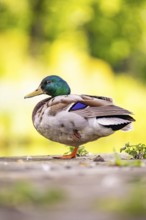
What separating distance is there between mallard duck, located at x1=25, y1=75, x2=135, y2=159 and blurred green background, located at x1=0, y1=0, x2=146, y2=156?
9.99 m

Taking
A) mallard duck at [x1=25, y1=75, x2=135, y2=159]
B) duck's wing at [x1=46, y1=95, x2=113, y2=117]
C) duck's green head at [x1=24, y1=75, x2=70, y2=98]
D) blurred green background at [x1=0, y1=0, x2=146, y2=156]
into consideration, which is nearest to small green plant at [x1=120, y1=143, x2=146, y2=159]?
mallard duck at [x1=25, y1=75, x2=135, y2=159]

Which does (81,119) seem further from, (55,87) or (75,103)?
(55,87)

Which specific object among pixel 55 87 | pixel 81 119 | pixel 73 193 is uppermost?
pixel 55 87

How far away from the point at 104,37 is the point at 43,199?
81.7ft

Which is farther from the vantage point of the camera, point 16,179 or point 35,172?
point 35,172

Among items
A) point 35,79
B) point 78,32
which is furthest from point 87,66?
point 78,32

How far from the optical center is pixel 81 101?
7059 millimetres

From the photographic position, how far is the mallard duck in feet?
22.7

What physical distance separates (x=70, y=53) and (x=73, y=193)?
60.7 feet

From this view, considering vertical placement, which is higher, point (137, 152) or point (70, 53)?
point (70, 53)

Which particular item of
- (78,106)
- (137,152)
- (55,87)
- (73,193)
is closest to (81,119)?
(78,106)

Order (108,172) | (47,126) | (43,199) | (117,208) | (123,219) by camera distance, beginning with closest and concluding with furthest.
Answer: (123,219) → (117,208) → (43,199) → (108,172) → (47,126)

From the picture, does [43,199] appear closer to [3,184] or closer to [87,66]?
[3,184]

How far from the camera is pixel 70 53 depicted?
2236cm
